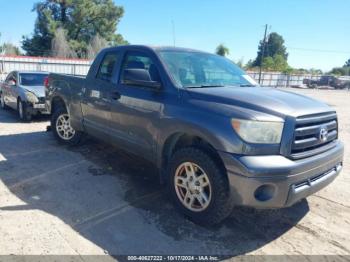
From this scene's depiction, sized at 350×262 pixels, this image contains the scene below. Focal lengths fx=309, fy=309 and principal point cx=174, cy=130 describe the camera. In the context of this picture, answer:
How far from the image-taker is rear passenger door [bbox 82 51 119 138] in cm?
466

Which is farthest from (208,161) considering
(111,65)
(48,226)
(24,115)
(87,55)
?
(87,55)

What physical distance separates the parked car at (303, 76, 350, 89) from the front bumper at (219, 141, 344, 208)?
46796 mm

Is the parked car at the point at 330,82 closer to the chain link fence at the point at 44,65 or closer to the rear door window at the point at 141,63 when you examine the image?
the chain link fence at the point at 44,65

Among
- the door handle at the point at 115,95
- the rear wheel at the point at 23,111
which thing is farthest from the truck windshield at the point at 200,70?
the rear wheel at the point at 23,111

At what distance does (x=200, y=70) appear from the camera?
161 inches

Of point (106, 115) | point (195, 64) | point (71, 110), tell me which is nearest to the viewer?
point (195, 64)

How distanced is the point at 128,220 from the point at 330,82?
51.0 m

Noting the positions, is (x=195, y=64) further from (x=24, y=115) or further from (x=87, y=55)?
(x=87, y=55)

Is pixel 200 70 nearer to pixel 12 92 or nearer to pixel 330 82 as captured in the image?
pixel 12 92

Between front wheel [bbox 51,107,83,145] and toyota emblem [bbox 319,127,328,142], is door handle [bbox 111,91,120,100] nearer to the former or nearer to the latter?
front wheel [bbox 51,107,83,145]

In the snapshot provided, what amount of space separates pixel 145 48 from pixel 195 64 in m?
0.71

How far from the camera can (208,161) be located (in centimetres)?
316

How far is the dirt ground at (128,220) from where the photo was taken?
2992 mm

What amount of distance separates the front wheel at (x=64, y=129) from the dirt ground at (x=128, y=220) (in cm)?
105
